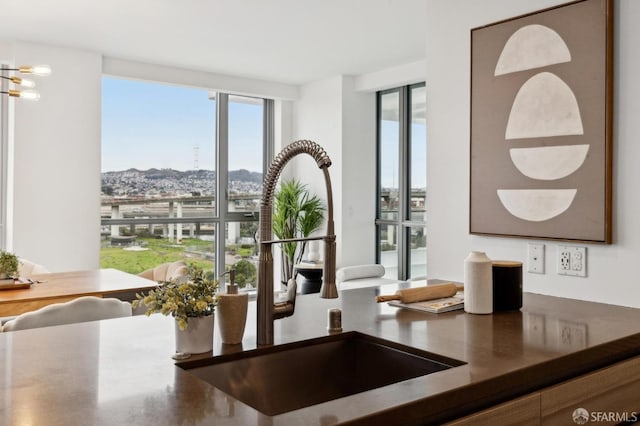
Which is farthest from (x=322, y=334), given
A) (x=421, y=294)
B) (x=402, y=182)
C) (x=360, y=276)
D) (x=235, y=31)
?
(x=402, y=182)

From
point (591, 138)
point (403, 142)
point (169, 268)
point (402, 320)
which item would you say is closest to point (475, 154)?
point (591, 138)

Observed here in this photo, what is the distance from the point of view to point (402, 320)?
153 cm

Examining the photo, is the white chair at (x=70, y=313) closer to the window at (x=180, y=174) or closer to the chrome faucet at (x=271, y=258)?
the chrome faucet at (x=271, y=258)

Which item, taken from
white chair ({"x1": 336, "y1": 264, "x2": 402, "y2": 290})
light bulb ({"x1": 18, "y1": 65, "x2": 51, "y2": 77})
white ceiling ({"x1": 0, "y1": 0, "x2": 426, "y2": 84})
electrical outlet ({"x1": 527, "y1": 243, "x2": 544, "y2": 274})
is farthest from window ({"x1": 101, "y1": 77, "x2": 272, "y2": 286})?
electrical outlet ({"x1": 527, "y1": 243, "x2": 544, "y2": 274})

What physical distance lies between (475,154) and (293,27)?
2455 mm

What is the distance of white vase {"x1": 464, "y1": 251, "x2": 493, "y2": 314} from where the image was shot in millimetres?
1592

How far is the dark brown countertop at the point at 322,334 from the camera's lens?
87cm

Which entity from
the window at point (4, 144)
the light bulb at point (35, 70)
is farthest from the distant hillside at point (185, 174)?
the light bulb at point (35, 70)

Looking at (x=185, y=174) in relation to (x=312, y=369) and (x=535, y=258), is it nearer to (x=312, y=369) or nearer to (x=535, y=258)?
(x=535, y=258)

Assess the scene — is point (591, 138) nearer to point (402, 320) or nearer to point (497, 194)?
point (497, 194)

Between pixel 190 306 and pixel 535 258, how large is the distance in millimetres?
1597

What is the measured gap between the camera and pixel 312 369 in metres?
1.31

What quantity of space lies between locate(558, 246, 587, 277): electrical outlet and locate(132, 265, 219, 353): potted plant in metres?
1.52

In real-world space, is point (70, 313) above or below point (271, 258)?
below
